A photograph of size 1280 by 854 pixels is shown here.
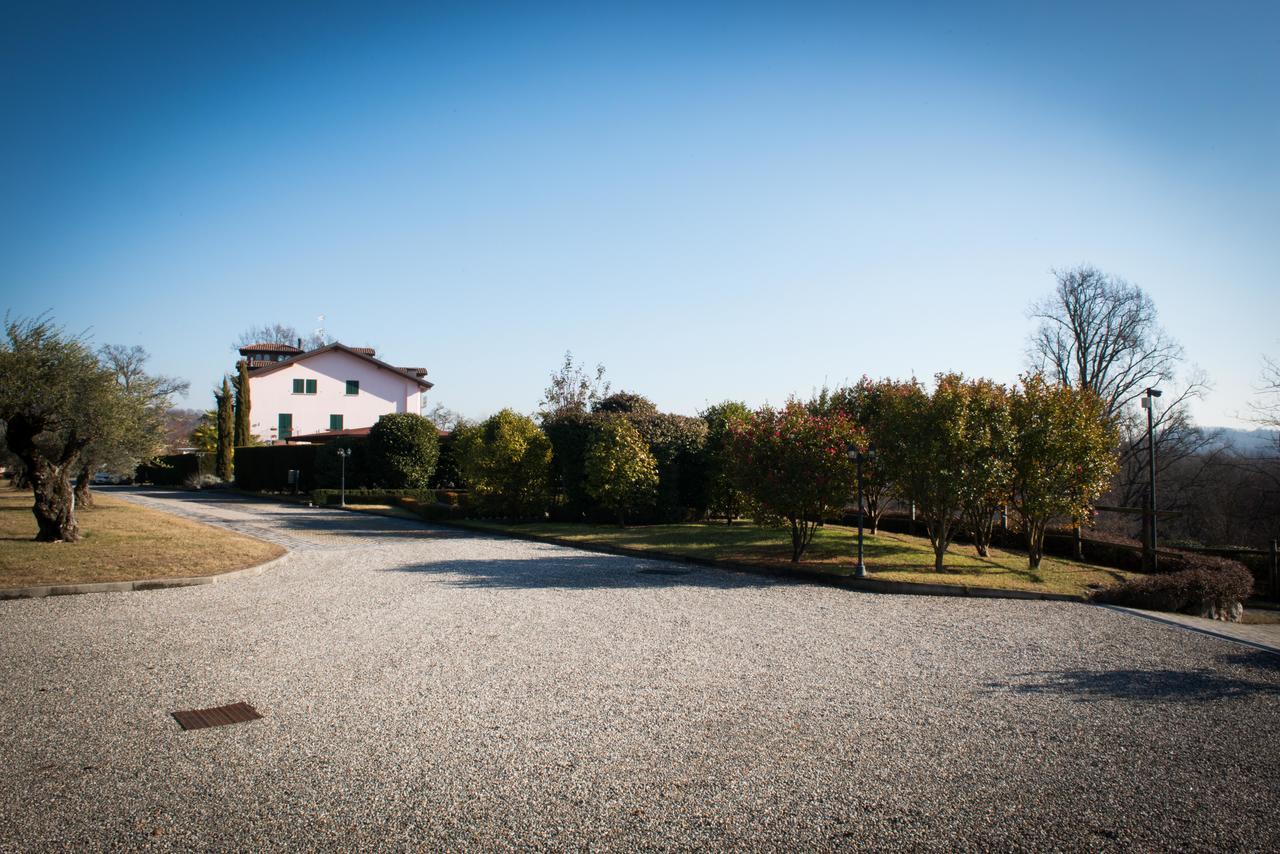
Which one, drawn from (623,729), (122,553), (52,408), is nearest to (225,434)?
(52,408)

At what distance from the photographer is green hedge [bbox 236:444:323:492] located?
127 feet

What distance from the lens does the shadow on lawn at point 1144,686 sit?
6480 millimetres

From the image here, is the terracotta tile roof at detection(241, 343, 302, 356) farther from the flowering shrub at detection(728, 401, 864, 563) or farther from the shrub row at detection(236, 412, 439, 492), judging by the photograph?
the flowering shrub at detection(728, 401, 864, 563)

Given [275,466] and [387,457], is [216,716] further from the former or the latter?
[275,466]

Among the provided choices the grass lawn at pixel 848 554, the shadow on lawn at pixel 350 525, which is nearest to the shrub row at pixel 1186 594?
the grass lawn at pixel 848 554

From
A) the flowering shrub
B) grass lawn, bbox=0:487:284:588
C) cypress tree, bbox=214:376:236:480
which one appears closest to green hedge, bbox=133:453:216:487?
cypress tree, bbox=214:376:236:480

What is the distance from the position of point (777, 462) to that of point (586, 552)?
16.7 ft

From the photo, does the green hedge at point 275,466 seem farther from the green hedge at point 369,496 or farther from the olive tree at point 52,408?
the olive tree at point 52,408

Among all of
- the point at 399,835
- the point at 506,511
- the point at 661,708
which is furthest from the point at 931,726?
the point at 506,511

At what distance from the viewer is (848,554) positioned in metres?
15.7

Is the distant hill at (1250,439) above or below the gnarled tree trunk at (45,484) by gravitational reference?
above

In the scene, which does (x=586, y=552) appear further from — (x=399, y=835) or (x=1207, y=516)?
(x=1207, y=516)

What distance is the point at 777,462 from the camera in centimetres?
1486

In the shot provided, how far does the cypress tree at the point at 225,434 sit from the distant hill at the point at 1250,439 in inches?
2026
